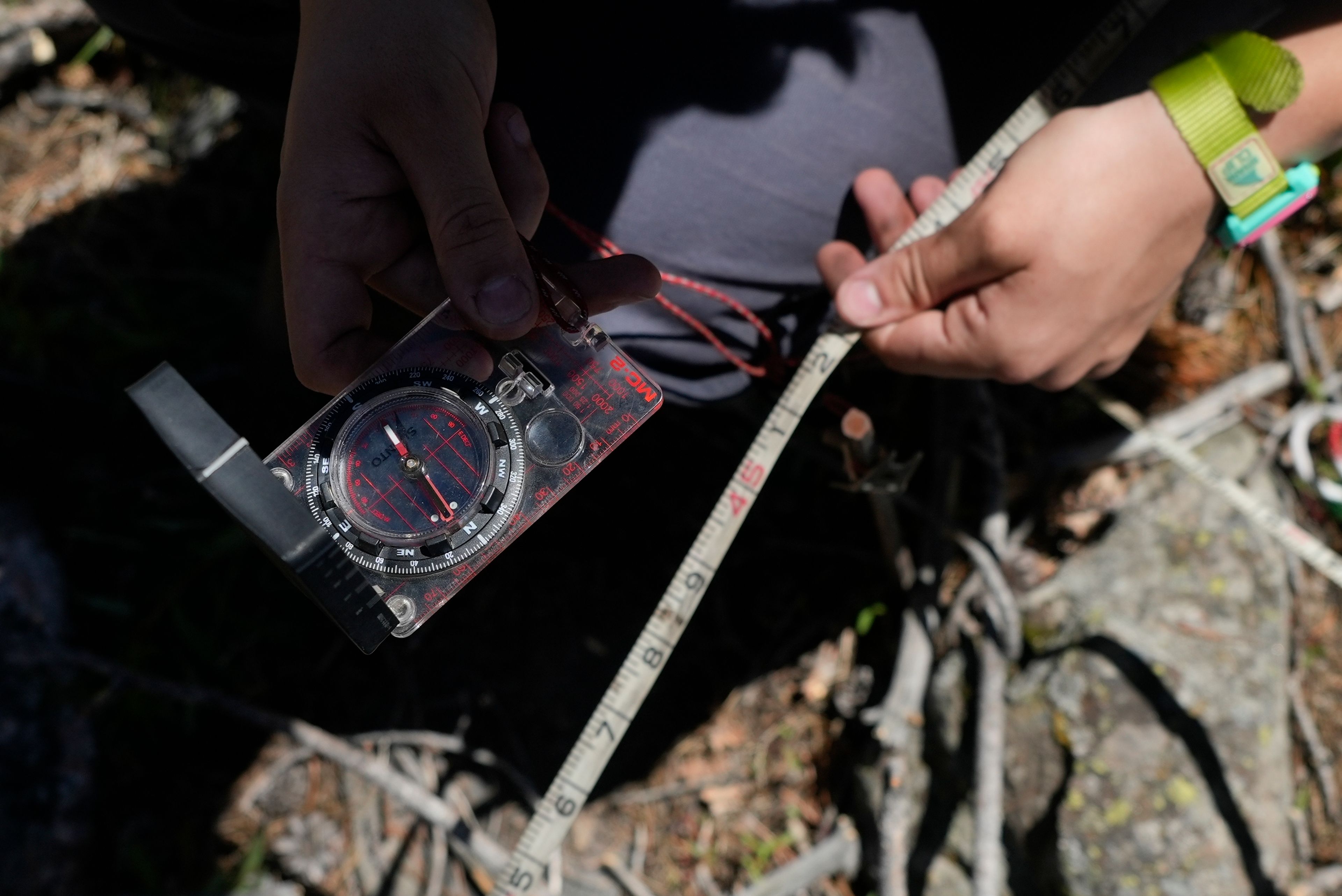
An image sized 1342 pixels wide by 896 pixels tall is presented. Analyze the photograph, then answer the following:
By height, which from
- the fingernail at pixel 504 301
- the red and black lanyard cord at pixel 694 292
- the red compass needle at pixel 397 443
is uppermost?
the fingernail at pixel 504 301

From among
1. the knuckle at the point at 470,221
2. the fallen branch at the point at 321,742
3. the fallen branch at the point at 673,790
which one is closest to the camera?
the knuckle at the point at 470,221

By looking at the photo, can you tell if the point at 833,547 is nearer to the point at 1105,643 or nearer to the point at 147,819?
the point at 1105,643

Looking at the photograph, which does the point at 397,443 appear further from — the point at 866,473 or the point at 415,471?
the point at 866,473

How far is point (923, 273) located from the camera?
170 centimetres

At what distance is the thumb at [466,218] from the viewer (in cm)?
132

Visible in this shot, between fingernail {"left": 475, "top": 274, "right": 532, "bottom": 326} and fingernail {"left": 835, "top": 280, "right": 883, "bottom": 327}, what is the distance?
675 millimetres

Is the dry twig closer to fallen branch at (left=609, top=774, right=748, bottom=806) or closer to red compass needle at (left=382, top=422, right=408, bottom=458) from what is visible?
fallen branch at (left=609, top=774, right=748, bottom=806)

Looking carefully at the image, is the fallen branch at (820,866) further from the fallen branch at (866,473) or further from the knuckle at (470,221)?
the knuckle at (470,221)

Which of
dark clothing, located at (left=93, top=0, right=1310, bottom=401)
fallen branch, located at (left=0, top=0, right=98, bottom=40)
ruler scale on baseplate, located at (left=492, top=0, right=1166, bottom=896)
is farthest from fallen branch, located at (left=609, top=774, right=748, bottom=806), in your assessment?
fallen branch, located at (left=0, top=0, right=98, bottom=40)

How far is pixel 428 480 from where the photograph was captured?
142cm

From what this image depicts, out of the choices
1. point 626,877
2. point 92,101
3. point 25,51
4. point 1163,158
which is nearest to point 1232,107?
point 1163,158

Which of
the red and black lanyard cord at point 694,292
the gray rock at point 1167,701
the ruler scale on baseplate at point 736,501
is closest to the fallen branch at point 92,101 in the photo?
the red and black lanyard cord at point 694,292

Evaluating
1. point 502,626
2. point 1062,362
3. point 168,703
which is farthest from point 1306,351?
point 168,703

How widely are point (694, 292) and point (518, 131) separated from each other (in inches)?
18.8
